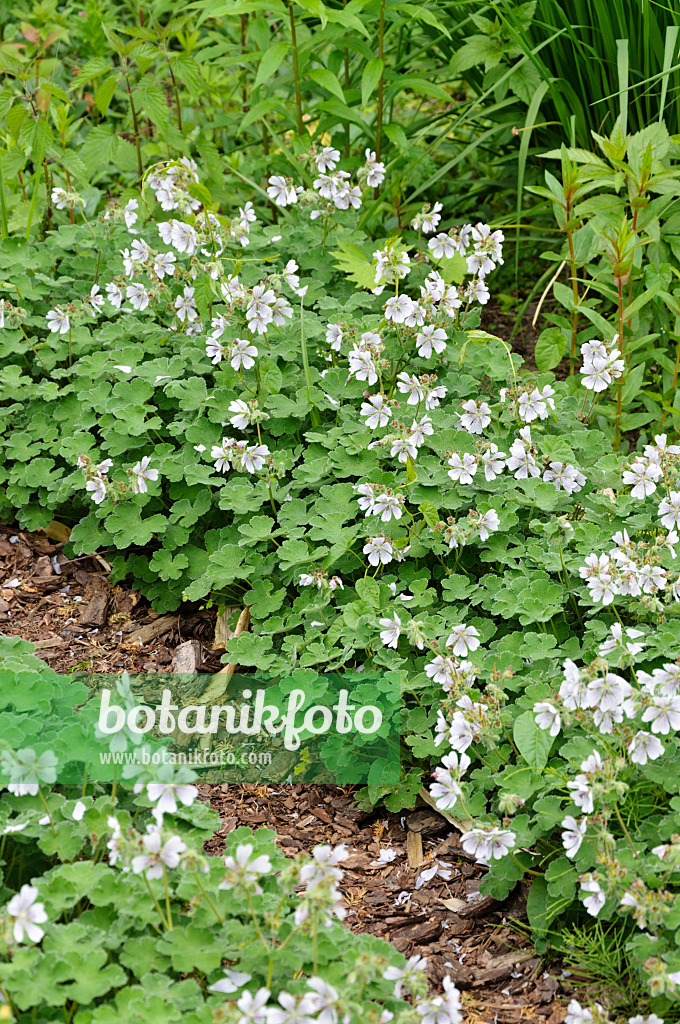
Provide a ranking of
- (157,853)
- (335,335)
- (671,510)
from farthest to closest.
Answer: (335,335)
(671,510)
(157,853)

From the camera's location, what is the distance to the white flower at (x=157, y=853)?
5.49 ft

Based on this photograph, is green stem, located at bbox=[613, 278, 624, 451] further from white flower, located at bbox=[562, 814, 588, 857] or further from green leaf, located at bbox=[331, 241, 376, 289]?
white flower, located at bbox=[562, 814, 588, 857]

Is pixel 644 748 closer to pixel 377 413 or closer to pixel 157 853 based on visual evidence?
pixel 157 853

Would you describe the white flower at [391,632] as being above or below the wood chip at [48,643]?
above

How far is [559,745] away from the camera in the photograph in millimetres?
2242

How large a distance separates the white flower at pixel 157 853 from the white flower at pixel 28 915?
17 cm

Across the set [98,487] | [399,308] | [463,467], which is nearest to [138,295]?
[98,487]

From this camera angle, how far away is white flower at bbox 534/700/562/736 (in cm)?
202

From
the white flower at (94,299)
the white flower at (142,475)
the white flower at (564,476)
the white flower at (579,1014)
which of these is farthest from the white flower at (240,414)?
the white flower at (579,1014)

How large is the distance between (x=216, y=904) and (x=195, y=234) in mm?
2055

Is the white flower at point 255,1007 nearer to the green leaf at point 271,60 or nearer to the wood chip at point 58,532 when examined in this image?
the wood chip at point 58,532

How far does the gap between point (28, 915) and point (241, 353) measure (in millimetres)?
1673

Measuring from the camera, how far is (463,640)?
7.52 ft

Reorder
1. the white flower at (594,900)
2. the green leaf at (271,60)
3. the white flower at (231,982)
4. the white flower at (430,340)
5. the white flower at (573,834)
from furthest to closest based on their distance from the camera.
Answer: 1. the green leaf at (271,60)
2. the white flower at (430,340)
3. the white flower at (573,834)
4. the white flower at (594,900)
5. the white flower at (231,982)
